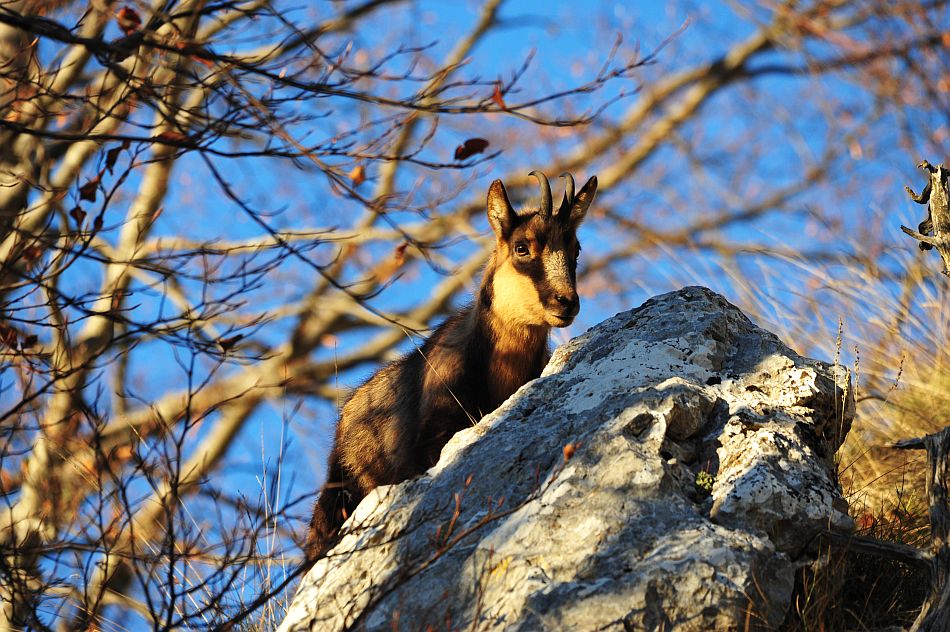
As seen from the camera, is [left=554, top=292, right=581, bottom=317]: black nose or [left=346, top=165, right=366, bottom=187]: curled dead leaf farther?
[left=554, top=292, right=581, bottom=317]: black nose

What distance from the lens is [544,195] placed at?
21.7ft

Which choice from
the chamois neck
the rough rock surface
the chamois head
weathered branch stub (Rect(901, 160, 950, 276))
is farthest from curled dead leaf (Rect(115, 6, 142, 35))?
weathered branch stub (Rect(901, 160, 950, 276))

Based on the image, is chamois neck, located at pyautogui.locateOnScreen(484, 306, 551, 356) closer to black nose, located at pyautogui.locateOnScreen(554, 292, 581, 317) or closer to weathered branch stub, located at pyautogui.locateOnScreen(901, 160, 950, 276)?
black nose, located at pyautogui.locateOnScreen(554, 292, 581, 317)

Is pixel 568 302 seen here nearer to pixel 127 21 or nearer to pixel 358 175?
pixel 358 175

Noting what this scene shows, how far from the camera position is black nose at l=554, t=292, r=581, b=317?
6395 mm

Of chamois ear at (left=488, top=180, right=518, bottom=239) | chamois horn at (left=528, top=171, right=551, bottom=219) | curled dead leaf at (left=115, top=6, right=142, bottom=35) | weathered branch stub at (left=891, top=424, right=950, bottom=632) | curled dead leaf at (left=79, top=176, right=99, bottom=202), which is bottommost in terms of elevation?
weathered branch stub at (left=891, top=424, right=950, bottom=632)

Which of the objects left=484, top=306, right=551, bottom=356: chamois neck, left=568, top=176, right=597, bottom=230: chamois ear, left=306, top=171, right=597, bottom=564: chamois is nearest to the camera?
left=306, top=171, right=597, bottom=564: chamois

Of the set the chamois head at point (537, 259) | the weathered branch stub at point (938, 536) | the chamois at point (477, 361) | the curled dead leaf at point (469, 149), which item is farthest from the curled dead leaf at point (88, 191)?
the weathered branch stub at point (938, 536)

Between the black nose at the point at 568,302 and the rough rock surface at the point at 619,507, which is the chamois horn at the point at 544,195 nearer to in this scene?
the black nose at the point at 568,302

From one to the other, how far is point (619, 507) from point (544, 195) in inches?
121

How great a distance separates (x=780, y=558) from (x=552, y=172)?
40.6 ft

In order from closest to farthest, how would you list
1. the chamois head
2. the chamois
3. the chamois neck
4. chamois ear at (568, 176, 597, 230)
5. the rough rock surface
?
1. the rough rock surface
2. the chamois
3. the chamois head
4. the chamois neck
5. chamois ear at (568, 176, 597, 230)

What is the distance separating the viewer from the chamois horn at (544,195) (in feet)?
21.4

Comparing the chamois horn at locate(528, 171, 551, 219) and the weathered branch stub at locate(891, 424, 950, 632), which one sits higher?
the chamois horn at locate(528, 171, 551, 219)
